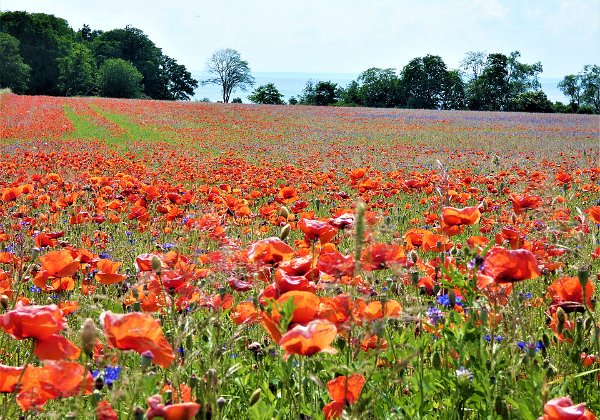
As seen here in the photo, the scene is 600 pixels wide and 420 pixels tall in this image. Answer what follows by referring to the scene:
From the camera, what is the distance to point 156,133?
17.9 metres

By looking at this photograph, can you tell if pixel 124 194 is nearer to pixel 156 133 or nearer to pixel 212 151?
pixel 212 151

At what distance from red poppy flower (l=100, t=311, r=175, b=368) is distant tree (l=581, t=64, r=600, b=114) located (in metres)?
93.1

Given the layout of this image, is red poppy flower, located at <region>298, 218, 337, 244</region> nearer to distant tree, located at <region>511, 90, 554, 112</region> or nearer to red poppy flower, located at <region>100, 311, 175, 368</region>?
red poppy flower, located at <region>100, 311, 175, 368</region>

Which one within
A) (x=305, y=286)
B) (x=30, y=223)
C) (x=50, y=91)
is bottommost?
(x=30, y=223)

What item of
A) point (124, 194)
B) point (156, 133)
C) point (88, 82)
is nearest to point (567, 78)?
point (88, 82)

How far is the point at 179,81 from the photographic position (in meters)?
76.5

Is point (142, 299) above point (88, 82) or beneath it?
beneath

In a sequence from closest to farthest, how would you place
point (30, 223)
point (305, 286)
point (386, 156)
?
point (305, 286)
point (30, 223)
point (386, 156)

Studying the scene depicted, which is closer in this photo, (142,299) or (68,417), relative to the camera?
(68,417)

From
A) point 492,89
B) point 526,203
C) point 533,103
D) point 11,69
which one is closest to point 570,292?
point 526,203

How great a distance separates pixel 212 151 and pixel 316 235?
38.1 ft

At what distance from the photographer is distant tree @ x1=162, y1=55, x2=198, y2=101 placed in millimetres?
76500

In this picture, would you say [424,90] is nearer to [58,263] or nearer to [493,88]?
[493,88]

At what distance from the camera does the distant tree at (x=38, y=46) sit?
199 feet
